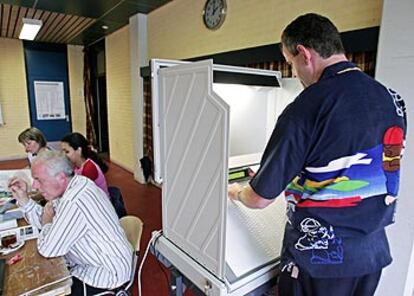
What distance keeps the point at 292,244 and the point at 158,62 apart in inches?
37.0

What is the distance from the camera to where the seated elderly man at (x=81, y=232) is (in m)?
1.30

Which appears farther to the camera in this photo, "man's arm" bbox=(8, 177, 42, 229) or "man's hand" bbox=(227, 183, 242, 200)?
"man's arm" bbox=(8, 177, 42, 229)

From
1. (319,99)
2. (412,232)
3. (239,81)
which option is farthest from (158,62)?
(412,232)

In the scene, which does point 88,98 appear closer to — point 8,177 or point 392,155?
point 8,177

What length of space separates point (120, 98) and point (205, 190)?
5.04 meters

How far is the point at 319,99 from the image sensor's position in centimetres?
83

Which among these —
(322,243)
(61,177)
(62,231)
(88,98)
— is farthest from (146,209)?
(88,98)

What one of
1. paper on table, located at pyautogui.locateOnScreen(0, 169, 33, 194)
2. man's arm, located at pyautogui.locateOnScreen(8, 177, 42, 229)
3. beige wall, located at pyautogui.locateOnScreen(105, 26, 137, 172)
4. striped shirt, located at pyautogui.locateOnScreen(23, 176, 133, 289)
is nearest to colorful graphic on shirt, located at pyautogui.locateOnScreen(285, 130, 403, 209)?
striped shirt, located at pyautogui.locateOnScreen(23, 176, 133, 289)

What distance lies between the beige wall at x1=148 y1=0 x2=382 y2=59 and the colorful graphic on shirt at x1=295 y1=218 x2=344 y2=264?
1.60m

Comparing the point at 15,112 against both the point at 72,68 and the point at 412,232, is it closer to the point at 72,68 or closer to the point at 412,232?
the point at 72,68

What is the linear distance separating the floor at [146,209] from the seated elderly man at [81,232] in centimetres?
88

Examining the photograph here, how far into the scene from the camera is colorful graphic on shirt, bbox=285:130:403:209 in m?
0.83

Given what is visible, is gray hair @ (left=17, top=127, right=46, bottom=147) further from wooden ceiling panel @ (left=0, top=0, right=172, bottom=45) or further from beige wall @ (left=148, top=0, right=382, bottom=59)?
wooden ceiling panel @ (left=0, top=0, right=172, bottom=45)

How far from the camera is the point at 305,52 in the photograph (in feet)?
3.02
